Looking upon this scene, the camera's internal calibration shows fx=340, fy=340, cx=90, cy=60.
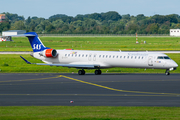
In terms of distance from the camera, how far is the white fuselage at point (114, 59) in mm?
39159

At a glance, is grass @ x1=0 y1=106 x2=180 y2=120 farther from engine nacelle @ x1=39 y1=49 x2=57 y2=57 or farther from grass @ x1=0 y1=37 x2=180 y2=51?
grass @ x1=0 y1=37 x2=180 y2=51

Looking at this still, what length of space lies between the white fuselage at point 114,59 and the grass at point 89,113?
2008 centimetres

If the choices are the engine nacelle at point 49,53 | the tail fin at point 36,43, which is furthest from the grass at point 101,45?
the engine nacelle at point 49,53

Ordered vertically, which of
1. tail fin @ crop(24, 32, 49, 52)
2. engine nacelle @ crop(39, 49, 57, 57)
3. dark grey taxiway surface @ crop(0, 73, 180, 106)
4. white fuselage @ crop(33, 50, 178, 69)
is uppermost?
tail fin @ crop(24, 32, 49, 52)

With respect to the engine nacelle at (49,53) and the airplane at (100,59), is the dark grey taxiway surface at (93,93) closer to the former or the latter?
the airplane at (100,59)

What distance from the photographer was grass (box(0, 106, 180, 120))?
1661 cm

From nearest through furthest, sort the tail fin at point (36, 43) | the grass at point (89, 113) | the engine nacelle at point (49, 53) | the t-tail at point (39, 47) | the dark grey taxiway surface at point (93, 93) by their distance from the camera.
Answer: the grass at point (89, 113) → the dark grey taxiway surface at point (93, 93) → the engine nacelle at point (49, 53) → the t-tail at point (39, 47) → the tail fin at point (36, 43)

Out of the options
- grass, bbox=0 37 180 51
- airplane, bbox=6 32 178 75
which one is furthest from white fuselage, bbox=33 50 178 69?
grass, bbox=0 37 180 51

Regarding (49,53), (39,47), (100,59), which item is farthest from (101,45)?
(100,59)

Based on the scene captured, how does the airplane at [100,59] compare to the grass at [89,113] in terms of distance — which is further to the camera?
the airplane at [100,59]

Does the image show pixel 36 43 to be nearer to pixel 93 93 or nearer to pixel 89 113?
pixel 93 93

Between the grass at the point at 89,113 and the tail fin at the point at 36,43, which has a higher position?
the tail fin at the point at 36,43

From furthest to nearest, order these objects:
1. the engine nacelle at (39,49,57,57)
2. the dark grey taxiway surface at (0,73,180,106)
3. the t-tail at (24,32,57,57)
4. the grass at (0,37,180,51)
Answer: the grass at (0,37,180,51) → the t-tail at (24,32,57,57) → the engine nacelle at (39,49,57,57) → the dark grey taxiway surface at (0,73,180,106)

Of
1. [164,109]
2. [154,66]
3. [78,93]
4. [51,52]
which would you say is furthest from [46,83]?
[164,109]
